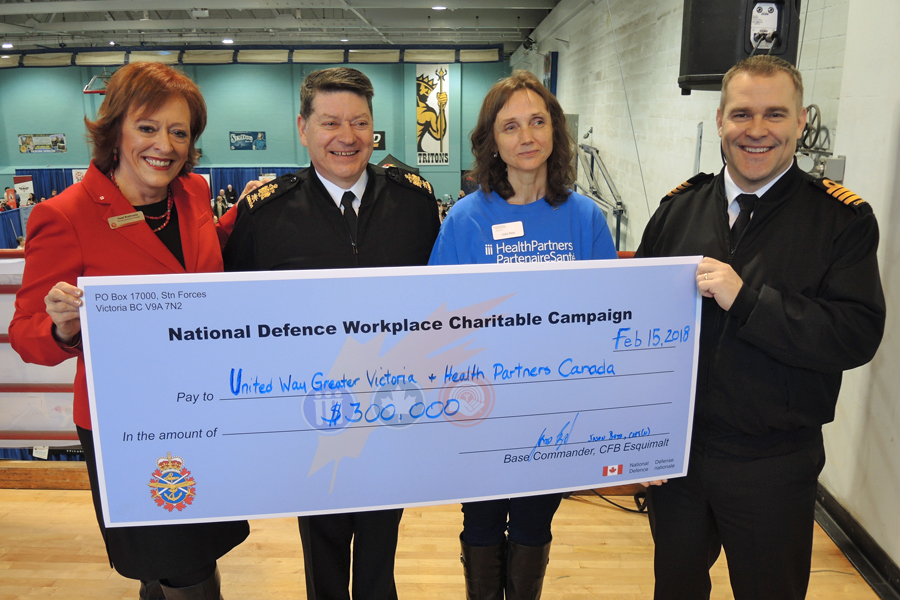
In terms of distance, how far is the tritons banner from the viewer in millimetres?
16438

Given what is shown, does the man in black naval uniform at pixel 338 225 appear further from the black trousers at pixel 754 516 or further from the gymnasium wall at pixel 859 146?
the gymnasium wall at pixel 859 146

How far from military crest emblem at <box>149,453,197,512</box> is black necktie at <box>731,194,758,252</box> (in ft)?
4.71

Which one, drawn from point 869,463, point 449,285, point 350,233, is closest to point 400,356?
point 449,285

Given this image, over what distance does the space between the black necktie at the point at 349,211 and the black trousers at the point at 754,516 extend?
43.6 inches

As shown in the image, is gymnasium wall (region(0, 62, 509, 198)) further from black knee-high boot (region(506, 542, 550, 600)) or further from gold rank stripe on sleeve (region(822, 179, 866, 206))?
gold rank stripe on sleeve (region(822, 179, 866, 206))

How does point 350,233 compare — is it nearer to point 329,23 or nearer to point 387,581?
point 387,581

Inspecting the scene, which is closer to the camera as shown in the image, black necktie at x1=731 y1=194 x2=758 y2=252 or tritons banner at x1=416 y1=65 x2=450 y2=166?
black necktie at x1=731 y1=194 x2=758 y2=252

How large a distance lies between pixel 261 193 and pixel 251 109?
17125 millimetres

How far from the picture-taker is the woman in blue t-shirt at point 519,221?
5.55 ft

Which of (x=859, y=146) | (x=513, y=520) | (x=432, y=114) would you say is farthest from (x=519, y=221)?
(x=432, y=114)

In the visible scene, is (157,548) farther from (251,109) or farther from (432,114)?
(251,109)

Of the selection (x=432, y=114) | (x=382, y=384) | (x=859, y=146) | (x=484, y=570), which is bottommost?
(x=484, y=570)

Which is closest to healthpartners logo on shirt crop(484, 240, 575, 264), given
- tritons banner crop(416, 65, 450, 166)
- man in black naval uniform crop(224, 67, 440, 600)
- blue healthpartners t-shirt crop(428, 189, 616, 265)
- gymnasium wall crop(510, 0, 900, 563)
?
blue healthpartners t-shirt crop(428, 189, 616, 265)

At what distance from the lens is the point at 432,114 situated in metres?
16.8
